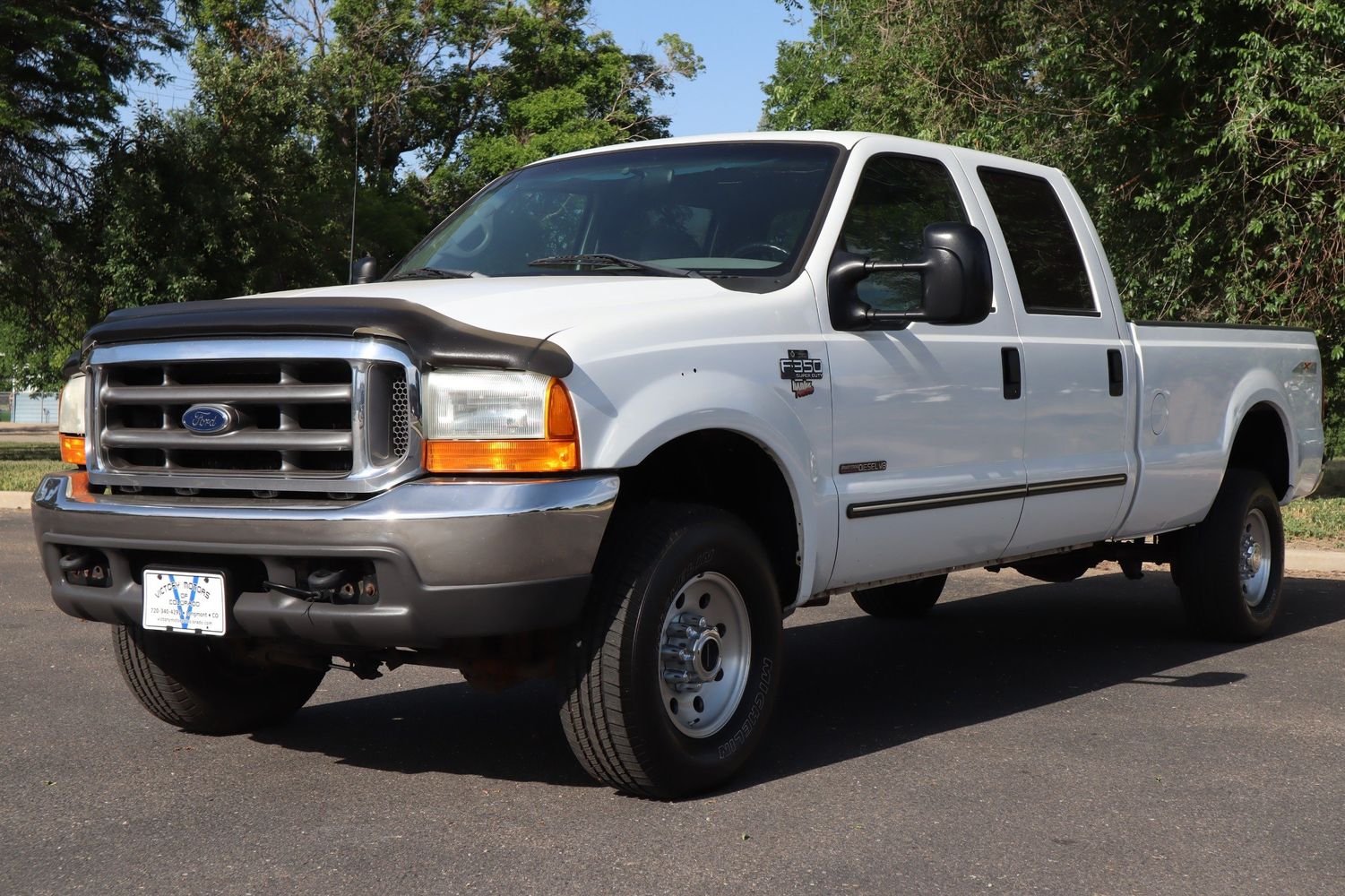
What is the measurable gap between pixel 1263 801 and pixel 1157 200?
38.4ft

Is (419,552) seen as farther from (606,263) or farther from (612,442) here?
(606,263)

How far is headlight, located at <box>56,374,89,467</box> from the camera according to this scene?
4.85 metres

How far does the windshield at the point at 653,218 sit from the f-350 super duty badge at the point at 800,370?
34 cm

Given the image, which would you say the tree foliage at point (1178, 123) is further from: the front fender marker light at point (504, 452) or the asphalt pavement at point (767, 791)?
the front fender marker light at point (504, 452)

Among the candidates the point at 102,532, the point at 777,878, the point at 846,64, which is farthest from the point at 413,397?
the point at 846,64

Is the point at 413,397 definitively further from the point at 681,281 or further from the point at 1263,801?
the point at 1263,801

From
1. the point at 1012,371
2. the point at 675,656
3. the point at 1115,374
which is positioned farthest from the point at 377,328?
the point at 1115,374

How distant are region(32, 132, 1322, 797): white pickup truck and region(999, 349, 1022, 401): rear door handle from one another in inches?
0.7

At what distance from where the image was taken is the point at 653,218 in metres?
5.59

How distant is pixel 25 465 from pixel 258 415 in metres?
20.2

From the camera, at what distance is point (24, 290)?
24547 mm

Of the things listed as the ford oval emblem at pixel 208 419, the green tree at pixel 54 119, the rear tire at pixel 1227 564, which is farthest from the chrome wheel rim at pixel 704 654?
the green tree at pixel 54 119

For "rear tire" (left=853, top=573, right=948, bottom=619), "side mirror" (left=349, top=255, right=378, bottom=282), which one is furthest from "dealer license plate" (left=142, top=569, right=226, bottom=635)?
"rear tire" (left=853, top=573, right=948, bottom=619)

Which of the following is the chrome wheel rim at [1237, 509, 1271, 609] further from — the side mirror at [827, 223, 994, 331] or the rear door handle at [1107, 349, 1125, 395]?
the side mirror at [827, 223, 994, 331]
